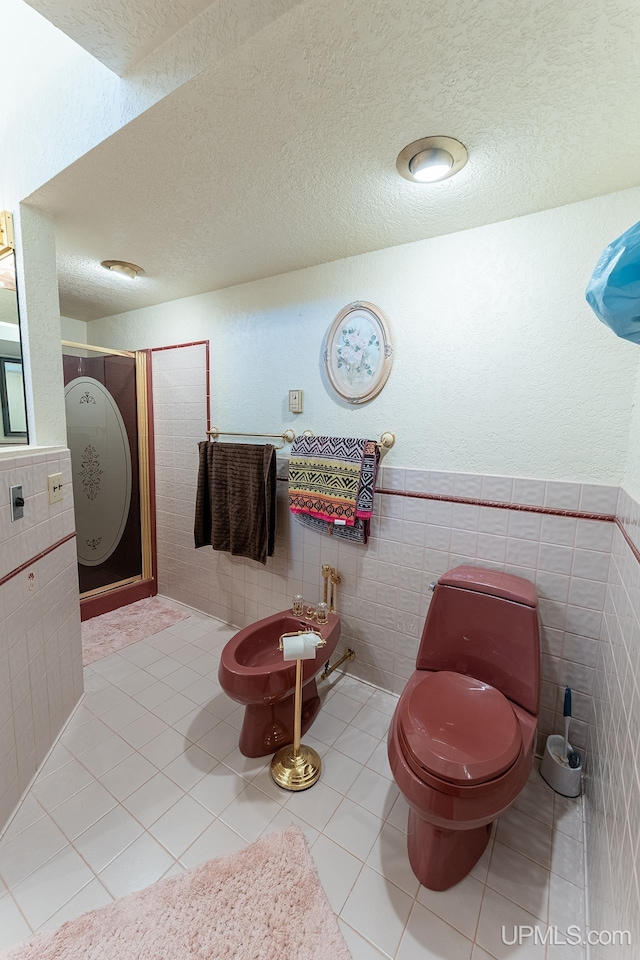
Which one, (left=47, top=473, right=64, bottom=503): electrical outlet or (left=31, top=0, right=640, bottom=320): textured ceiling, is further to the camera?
(left=47, top=473, right=64, bottom=503): electrical outlet

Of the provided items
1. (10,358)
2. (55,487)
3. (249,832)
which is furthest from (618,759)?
(10,358)

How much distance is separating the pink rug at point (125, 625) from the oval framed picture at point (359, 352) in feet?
6.06

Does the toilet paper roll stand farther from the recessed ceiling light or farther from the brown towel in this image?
the recessed ceiling light

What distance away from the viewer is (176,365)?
2400 mm

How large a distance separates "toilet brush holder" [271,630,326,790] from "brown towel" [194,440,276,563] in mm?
747

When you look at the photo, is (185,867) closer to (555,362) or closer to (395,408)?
(395,408)

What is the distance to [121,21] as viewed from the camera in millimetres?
843

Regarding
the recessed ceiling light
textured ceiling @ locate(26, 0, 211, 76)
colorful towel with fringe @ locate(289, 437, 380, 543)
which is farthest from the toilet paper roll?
the recessed ceiling light

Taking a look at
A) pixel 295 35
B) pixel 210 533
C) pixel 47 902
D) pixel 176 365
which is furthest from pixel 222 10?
pixel 47 902

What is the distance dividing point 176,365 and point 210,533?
3.68 ft

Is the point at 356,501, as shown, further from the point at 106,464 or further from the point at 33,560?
the point at 106,464

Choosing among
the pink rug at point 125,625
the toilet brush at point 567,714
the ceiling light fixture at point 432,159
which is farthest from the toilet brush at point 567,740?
the pink rug at point 125,625

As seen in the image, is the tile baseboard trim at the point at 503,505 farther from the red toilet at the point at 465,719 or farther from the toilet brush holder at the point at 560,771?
the toilet brush holder at the point at 560,771

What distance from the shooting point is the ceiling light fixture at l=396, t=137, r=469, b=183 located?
1012mm
